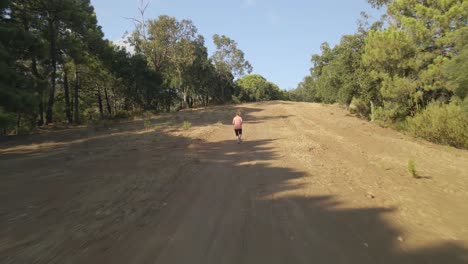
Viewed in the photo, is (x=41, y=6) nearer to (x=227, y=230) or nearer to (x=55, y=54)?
(x=55, y=54)

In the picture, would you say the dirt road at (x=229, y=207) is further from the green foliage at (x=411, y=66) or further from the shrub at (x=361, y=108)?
the shrub at (x=361, y=108)

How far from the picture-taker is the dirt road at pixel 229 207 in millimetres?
4387

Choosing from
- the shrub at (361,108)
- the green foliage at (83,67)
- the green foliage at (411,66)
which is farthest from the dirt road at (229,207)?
the shrub at (361,108)

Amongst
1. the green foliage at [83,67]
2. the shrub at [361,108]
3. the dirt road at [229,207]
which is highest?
the green foliage at [83,67]

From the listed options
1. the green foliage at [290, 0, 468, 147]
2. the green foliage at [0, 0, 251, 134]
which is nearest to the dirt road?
the green foliage at [0, 0, 251, 134]

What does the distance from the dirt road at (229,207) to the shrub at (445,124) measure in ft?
17.9

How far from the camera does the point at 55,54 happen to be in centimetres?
2277

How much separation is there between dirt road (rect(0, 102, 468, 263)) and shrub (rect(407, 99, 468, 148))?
17.9ft

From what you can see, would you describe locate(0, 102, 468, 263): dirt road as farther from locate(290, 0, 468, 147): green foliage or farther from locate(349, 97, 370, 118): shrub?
locate(349, 97, 370, 118): shrub

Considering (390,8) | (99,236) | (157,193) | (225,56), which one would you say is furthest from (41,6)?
(225,56)

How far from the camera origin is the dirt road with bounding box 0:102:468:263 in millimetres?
4387

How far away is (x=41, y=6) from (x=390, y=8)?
2609 centimetres

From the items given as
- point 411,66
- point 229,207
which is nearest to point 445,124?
point 411,66

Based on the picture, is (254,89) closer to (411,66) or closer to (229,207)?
(411,66)
